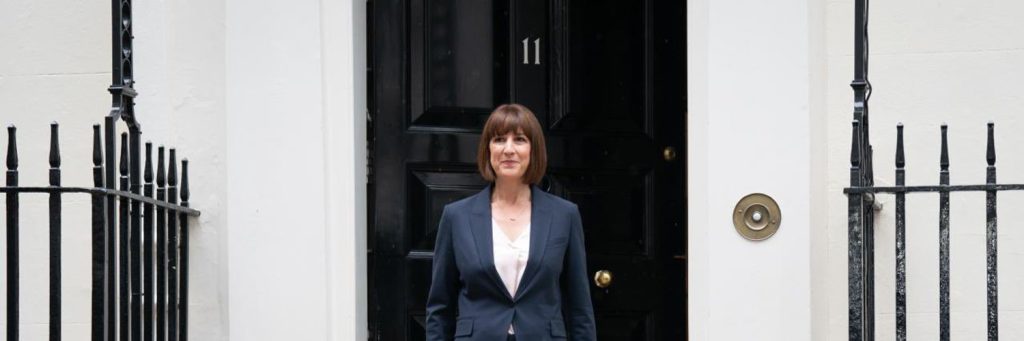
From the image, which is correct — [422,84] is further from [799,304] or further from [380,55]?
[799,304]

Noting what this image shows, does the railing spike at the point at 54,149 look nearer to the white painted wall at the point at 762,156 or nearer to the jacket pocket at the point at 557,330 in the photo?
the jacket pocket at the point at 557,330

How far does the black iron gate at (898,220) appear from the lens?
155 inches

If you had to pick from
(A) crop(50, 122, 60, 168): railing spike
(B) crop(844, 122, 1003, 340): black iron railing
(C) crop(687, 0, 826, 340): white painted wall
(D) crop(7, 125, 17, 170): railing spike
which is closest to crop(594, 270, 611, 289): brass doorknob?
(C) crop(687, 0, 826, 340): white painted wall

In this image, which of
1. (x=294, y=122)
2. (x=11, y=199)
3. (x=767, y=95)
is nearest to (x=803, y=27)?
(x=767, y=95)

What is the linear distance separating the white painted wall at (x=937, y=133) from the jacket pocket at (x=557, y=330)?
37.9 inches

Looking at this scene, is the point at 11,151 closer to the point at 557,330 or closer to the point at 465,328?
the point at 465,328

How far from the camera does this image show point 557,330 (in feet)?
14.7

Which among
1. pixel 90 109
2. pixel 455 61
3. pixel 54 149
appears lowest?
pixel 54 149

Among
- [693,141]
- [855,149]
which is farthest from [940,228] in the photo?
[693,141]

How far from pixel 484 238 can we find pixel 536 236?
164mm

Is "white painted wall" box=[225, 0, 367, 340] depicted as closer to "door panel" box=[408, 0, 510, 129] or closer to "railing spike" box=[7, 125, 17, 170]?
"door panel" box=[408, 0, 510, 129]

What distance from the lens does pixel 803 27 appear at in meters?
4.79

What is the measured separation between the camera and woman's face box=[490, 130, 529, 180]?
14.9 ft

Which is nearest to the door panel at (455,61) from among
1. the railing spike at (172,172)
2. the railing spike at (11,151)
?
the railing spike at (172,172)
